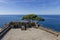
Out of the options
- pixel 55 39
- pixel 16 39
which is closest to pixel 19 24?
pixel 16 39

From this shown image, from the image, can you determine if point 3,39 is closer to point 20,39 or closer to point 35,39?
point 20,39

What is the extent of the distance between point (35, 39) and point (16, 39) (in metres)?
2.25

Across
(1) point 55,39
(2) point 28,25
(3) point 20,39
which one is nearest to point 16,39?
(3) point 20,39

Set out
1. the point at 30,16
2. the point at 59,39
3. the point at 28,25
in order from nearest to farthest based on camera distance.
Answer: the point at 59,39 < the point at 28,25 < the point at 30,16

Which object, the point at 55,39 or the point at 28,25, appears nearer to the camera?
the point at 55,39

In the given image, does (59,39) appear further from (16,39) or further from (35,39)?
(16,39)

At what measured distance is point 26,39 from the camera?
13258mm

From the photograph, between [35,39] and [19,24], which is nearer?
[35,39]

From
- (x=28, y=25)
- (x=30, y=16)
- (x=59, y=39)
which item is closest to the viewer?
(x=59, y=39)

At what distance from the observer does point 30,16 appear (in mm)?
45844

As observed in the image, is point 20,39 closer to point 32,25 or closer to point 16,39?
point 16,39

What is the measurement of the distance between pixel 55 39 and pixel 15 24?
11118 mm

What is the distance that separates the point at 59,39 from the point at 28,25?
10304mm

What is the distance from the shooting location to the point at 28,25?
2231 cm
